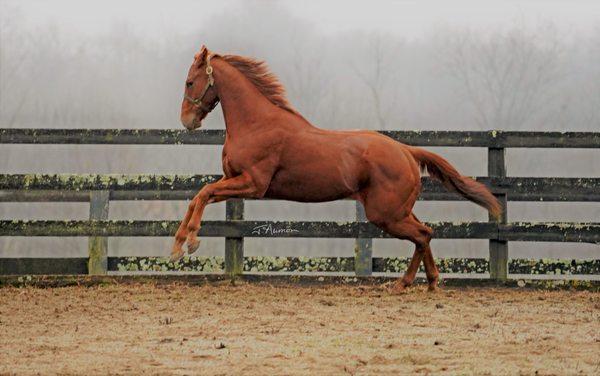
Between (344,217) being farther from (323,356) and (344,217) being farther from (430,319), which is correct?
(323,356)

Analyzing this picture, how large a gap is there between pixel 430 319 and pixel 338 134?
2173 mm

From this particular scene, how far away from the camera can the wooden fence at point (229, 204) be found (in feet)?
28.8

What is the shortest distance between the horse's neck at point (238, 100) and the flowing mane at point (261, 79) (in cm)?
5

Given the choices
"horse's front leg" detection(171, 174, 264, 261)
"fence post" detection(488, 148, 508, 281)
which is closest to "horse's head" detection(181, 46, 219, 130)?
"horse's front leg" detection(171, 174, 264, 261)

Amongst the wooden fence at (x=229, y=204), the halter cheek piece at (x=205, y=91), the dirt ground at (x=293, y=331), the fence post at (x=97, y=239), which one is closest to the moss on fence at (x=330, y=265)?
the wooden fence at (x=229, y=204)

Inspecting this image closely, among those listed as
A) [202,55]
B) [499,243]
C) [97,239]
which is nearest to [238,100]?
[202,55]

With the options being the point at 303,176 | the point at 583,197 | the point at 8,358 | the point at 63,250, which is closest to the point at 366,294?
the point at 303,176

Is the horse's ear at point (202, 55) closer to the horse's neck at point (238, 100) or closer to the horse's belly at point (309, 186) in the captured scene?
the horse's neck at point (238, 100)

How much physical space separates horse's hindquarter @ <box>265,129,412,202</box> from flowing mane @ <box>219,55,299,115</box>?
40 cm

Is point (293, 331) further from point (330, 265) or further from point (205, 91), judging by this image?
point (330, 265)

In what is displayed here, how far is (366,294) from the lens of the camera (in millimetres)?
8055

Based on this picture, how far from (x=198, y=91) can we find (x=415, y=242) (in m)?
2.44

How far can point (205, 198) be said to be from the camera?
732 cm

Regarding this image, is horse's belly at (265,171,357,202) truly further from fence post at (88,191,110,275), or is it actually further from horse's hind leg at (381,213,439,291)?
fence post at (88,191,110,275)
